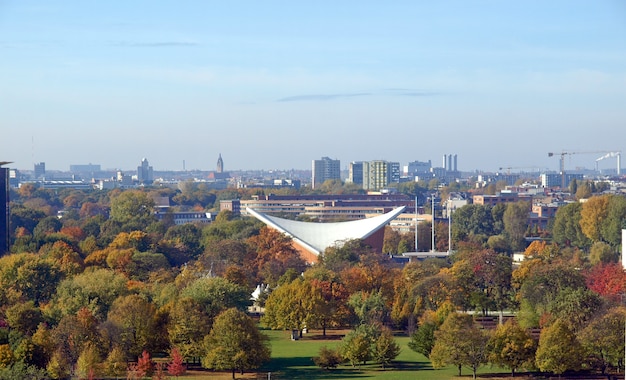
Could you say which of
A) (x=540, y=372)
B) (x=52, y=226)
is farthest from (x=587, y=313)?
(x=52, y=226)

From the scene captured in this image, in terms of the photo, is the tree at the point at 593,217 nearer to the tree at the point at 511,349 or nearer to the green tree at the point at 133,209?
the green tree at the point at 133,209

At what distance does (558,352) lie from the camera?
29.0 m

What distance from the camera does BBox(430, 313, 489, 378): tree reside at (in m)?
29.6

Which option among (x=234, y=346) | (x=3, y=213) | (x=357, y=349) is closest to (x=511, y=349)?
(x=357, y=349)

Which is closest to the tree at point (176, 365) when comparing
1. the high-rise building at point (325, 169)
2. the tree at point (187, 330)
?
the tree at point (187, 330)

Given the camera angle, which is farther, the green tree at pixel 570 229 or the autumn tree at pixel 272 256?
the green tree at pixel 570 229

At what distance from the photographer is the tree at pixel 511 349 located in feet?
96.6

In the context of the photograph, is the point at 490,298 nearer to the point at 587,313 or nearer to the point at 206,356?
the point at 587,313

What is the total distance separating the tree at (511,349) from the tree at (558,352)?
30 centimetres

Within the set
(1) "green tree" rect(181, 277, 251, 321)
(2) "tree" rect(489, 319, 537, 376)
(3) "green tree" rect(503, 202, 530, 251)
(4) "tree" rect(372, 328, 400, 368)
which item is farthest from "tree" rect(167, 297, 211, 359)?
(3) "green tree" rect(503, 202, 530, 251)

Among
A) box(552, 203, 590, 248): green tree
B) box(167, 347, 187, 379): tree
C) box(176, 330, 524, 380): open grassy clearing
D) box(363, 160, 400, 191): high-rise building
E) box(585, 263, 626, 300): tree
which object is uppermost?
box(363, 160, 400, 191): high-rise building

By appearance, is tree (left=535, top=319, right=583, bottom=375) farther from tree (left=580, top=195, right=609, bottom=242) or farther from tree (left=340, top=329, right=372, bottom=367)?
tree (left=580, top=195, right=609, bottom=242)

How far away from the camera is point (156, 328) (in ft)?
101

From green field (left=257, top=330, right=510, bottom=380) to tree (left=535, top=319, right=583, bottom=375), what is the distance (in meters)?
1.17
